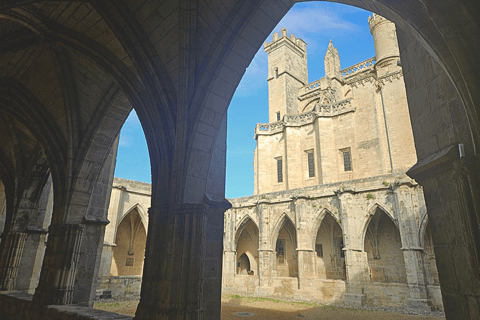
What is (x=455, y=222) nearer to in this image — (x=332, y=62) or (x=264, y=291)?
(x=264, y=291)

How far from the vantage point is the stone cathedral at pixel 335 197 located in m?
13.2

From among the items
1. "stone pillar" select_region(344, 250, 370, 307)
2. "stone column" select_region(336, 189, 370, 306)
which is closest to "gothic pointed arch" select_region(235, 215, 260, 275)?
"stone column" select_region(336, 189, 370, 306)

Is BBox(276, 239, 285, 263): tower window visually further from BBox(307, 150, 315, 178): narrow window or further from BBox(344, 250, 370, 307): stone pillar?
BBox(344, 250, 370, 307): stone pillar

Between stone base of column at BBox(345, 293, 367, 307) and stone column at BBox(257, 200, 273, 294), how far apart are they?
4.17m

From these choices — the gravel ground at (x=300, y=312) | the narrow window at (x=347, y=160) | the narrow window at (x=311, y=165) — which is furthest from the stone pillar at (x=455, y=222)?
the narrow window at (x=311, y=165)

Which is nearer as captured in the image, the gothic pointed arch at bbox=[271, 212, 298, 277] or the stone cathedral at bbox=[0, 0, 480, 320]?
the stone cathedral at bbox=[0, 0, 480, 320]

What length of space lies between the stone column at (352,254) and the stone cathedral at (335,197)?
0.04 m

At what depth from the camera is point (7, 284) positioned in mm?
9047

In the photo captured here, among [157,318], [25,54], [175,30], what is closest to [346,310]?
[157,318]

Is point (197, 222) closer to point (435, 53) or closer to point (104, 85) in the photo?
point (435, 53)

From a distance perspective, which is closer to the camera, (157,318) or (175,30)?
(157,318)

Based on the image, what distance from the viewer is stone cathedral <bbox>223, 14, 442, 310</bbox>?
1321cm

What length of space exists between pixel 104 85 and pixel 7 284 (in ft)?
22.1

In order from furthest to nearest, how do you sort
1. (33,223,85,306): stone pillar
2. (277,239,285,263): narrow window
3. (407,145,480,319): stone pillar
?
1. (277,239,285,263): narrow window
2. (33,223,85,306): stone pillar
3. (407,145,480,319): stone pillar
